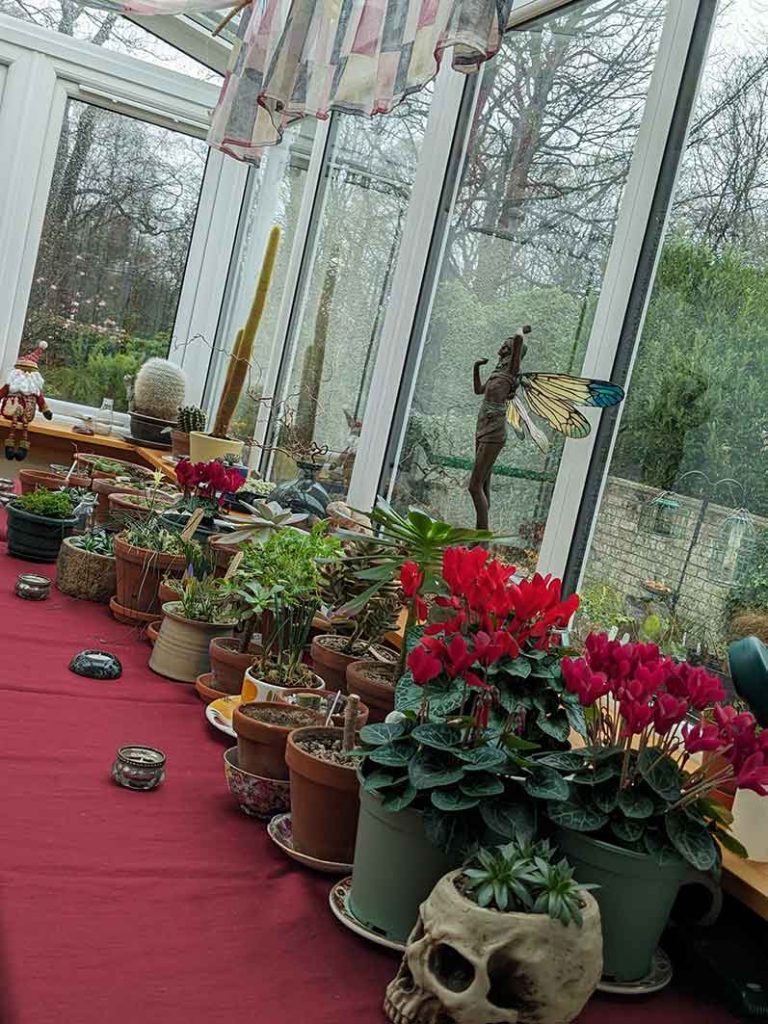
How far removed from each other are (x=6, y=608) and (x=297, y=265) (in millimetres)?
2338

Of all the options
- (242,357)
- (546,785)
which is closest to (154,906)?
(546,785)

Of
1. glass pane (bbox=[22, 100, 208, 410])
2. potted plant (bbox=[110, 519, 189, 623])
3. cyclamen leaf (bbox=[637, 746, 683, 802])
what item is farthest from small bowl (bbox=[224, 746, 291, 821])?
glass pane (bbox=[22, 100, 208, 410])

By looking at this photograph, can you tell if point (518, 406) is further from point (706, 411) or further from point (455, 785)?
point (455, 785)

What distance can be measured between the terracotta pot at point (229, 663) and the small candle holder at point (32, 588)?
72 cm

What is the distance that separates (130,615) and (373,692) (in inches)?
39.1

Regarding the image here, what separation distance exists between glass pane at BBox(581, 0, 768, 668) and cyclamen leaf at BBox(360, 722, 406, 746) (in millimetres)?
728

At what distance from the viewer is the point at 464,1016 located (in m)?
1.08

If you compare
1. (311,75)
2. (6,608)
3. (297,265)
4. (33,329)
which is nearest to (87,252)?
(33,329)

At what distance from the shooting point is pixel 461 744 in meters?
1.30

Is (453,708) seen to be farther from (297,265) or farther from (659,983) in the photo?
(297,265)

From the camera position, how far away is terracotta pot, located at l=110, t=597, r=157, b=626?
8.57 feet

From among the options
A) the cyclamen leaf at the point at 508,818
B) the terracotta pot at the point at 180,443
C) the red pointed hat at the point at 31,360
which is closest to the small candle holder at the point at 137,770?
the cyclamen leaf at the point at 508,818

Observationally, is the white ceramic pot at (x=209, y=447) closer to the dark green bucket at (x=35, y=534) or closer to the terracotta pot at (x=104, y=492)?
the terracotta pot at (x=104, y=492)

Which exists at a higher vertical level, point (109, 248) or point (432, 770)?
point (109, 248)
